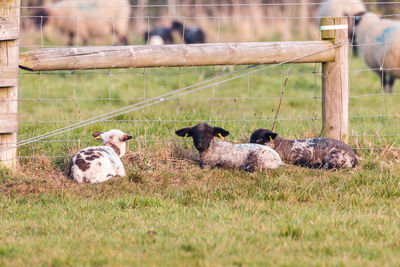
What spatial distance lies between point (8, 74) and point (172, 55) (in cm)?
179

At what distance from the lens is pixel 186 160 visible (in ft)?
21.5

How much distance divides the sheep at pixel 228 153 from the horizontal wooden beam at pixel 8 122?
182 cm

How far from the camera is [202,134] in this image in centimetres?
630

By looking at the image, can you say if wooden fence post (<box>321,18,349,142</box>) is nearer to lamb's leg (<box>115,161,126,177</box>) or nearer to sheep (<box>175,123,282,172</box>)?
sheep (<box>175,123,282,172</box>)

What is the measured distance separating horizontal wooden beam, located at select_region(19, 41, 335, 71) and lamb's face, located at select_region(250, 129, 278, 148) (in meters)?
0.84

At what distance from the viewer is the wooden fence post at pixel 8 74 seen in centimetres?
586

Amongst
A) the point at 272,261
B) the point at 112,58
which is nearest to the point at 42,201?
the point at 112,58

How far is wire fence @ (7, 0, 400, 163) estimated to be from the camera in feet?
22.8

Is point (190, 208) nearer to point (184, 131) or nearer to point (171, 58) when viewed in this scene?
point (184, 131)

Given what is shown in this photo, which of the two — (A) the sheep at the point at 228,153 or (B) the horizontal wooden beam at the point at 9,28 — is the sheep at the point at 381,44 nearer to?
(A) the sheep at the point at 228,153

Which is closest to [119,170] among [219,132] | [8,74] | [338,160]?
[219,132]

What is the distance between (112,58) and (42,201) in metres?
1.83

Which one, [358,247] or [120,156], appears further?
[120,156]

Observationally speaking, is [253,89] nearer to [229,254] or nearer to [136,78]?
[136,78]
